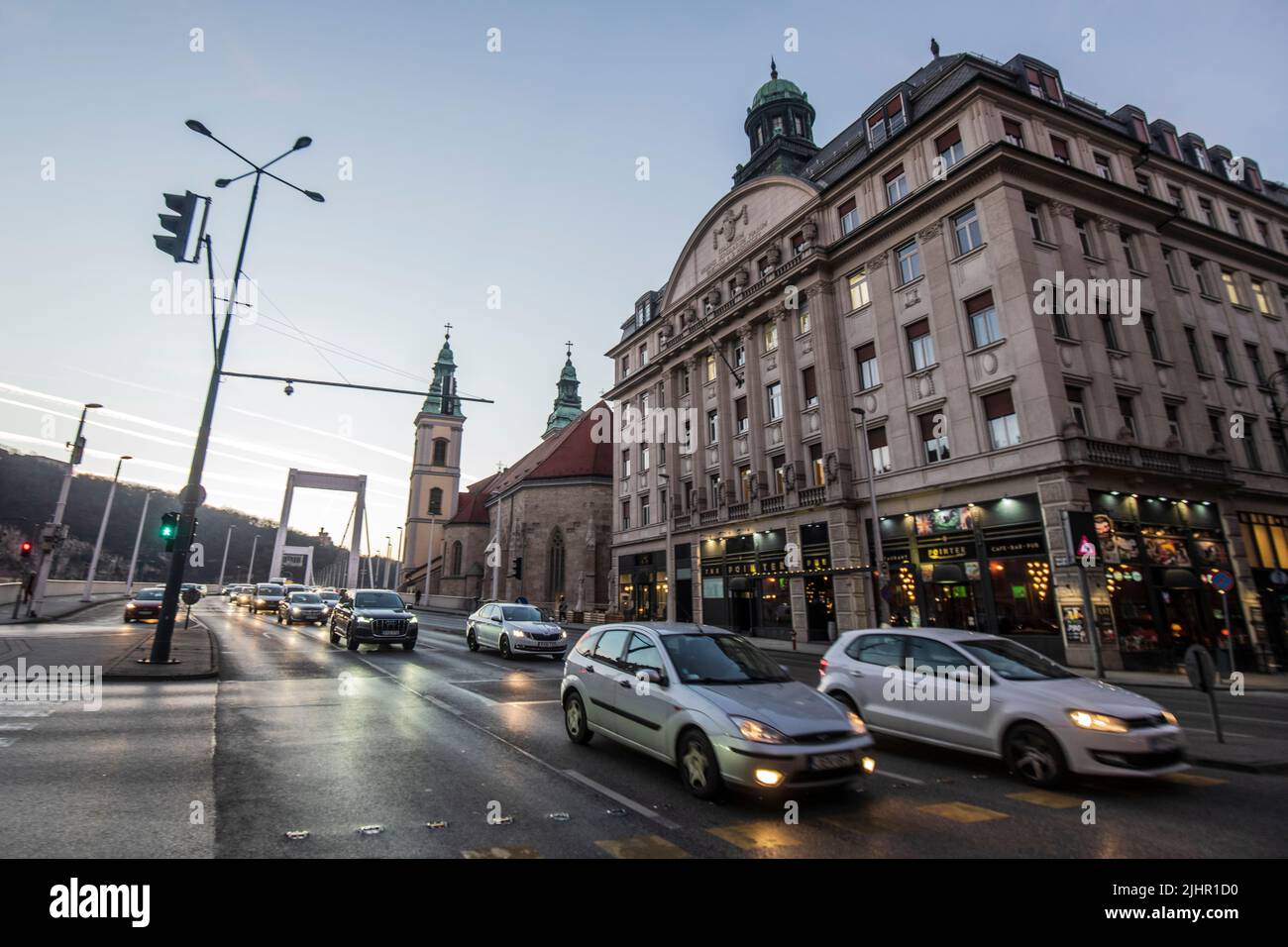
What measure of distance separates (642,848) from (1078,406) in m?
21.5

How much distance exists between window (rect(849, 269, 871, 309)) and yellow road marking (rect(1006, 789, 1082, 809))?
2270 cm

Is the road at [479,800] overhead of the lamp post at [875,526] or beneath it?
beneath

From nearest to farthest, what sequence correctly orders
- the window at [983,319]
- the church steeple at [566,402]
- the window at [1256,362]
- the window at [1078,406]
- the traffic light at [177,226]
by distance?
the traffic light at [177,226] < the window at [1078,406] < the window at [983,319] < the window at [1256,362] < the church steeple at [566,402]

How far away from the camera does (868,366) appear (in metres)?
25.0

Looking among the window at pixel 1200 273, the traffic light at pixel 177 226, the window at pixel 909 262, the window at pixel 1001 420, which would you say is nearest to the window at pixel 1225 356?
the window at pixel 1200 273

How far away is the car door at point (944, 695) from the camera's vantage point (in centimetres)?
666

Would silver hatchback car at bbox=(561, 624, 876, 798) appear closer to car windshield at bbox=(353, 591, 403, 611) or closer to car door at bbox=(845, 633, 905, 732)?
car door at bbox=(845, 633, 905, 732)

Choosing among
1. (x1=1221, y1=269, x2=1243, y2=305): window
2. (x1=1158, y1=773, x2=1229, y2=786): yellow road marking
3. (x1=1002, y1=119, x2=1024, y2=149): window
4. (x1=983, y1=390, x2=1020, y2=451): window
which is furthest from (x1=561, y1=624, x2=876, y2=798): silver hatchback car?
(x1=1221, y1=269, x2=1243, y2=305): window

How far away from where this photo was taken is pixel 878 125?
25.9 meters

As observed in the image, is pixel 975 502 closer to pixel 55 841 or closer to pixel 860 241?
pixel 860 241

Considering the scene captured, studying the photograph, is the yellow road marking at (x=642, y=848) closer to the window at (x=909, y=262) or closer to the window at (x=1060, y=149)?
the window at (x=909, y=262)

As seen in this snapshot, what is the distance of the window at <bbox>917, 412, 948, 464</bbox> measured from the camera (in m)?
21.2

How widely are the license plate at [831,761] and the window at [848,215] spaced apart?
25.9 metres

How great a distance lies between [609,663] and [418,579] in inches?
2631
